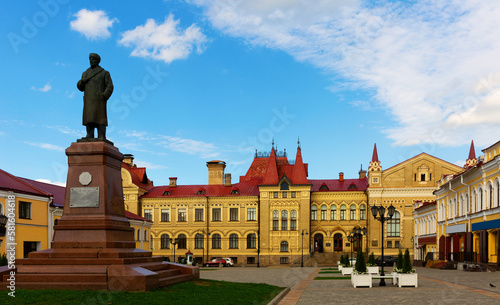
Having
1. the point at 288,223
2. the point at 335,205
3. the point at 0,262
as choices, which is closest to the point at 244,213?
the point at 288,223

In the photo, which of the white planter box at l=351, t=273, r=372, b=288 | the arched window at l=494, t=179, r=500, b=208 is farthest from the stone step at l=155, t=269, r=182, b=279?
the arched window at l=494, t=179, r=500, b=208

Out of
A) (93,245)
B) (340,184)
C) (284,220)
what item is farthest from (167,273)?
(340,184)

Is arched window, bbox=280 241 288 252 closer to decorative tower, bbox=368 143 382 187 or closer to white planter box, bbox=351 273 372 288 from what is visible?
decorative tower, bbox=368 143 382 187

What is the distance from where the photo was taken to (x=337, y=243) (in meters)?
71.3

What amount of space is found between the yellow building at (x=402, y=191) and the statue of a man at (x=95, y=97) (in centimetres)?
5456

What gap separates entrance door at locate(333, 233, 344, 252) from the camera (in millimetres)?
70625

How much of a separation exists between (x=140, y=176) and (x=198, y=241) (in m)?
13.6

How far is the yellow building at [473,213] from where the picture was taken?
121 feet

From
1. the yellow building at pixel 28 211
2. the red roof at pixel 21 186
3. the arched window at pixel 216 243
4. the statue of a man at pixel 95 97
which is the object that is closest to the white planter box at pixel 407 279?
the statue of a man at pixel 95 97

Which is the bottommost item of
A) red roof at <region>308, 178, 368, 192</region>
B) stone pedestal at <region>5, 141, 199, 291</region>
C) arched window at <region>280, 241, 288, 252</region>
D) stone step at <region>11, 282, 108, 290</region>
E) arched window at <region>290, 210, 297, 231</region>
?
arched window at <region>280, 241, 288, 252</region>

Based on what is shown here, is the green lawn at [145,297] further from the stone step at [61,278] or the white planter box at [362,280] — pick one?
the white planter box at [362,280]

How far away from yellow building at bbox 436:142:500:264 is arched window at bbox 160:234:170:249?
120 ft

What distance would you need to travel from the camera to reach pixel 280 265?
68.3 m

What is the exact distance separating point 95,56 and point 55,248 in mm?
6644
